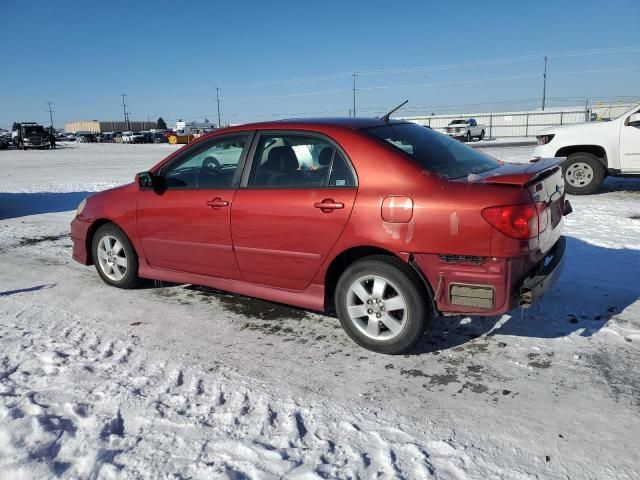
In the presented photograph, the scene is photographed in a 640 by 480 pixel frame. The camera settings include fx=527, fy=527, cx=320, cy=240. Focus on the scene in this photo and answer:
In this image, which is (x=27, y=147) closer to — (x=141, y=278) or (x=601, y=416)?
(x=141, y=278)

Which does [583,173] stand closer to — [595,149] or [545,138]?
[595,149]

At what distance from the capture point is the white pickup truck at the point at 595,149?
9742mm

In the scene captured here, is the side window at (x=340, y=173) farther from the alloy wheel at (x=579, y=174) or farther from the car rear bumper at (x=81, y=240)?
the alloy wheel at (x=579, y=174)

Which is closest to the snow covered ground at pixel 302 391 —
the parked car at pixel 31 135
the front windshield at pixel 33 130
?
the parked car at pixel 31 135

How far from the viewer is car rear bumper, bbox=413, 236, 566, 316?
129 inches

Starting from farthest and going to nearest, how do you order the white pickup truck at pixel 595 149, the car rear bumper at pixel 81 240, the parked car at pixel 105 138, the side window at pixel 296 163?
the parked car at pixel 105 138
the white pickup truck at pixel 595 149
the car rear bumper at pixel 81 240
the side window at pixel 296 163

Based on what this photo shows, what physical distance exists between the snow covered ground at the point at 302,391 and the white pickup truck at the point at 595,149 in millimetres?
5524

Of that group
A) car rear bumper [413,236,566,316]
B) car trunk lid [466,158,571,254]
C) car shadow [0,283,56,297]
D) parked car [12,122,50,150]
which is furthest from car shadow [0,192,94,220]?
parked car [12,122,50,150]

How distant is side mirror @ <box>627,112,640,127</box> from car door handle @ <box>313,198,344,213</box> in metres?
8.38

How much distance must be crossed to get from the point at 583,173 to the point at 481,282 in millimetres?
8270

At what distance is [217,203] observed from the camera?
437 cm

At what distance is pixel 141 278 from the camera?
5391 mm

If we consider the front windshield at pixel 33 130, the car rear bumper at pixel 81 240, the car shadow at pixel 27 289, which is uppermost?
the front windshield at pixel 33 130

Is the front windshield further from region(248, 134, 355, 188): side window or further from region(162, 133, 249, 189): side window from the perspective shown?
region(248, 134, 355, 188): side window
